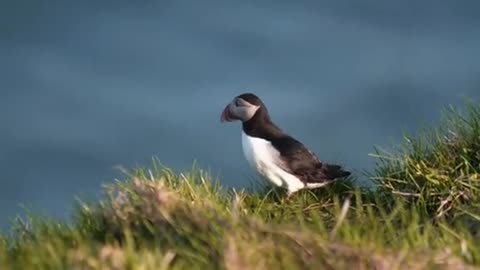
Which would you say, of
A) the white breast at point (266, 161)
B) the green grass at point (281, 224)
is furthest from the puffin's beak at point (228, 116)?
the green grass at point (281, 224)

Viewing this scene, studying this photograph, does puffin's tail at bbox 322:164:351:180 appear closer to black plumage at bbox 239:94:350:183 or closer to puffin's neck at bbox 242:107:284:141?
black plumage at bbox 239:94:350:183

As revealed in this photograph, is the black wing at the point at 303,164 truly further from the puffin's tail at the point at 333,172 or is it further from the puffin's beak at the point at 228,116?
the puffin's beak at the point at 228,116

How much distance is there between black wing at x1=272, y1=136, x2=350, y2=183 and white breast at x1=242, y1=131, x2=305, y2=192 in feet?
0.12

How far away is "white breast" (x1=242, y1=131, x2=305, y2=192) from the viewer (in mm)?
6684

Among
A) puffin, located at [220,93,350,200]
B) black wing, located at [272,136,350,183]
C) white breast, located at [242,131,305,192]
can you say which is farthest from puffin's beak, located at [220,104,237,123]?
black wing, located at [272,136,350,183]

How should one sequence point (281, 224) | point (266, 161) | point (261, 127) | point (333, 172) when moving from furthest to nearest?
1. point (261, 127)
2. point (266, 161)
3. point (333, 172)
4. point (281, 224)

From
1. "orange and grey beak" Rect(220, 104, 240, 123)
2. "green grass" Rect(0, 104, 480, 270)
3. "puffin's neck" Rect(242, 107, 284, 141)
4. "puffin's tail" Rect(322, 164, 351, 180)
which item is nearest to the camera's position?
"green grass" Rect(0, 104, 480, 270)

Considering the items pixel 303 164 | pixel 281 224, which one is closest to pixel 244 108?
pixel 303 164

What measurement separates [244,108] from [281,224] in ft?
7.38

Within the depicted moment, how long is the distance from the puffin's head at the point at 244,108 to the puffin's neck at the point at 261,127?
3 cm

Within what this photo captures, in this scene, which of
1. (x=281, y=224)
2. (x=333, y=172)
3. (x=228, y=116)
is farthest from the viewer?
(x=228, y=116)

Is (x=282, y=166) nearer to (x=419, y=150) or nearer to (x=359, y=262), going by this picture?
(x=419, y=150)

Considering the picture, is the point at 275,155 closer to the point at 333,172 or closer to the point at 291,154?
the point at 291,154

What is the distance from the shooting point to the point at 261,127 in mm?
7000
